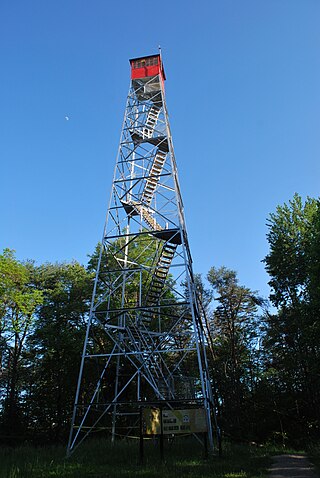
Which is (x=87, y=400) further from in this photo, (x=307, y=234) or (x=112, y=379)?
(x=307, y=234)

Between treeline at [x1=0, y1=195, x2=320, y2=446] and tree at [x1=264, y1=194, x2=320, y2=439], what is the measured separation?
65 millimetres

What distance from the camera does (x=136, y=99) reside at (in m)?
19.2

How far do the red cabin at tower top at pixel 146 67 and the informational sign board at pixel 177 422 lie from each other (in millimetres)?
15607

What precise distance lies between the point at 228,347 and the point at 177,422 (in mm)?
18598

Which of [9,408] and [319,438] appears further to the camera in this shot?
[9,408]

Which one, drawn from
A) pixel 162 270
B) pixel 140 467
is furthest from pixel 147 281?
pixel 140 467

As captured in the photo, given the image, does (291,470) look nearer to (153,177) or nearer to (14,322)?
(153,177)

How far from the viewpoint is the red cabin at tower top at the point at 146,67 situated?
64.1 ft

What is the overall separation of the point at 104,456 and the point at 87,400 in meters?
16.5

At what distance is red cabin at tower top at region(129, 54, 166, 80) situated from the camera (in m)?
19.5

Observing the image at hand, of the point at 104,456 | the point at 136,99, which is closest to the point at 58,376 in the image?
the point at 104,456

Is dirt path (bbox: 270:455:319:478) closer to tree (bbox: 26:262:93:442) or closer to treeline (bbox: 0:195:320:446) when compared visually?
treeline (bbox: 0:195:320:446)

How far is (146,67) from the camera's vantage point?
1983 centimetres

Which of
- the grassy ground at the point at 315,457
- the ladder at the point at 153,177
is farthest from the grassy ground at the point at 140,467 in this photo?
the ladder at the point at 153,177
